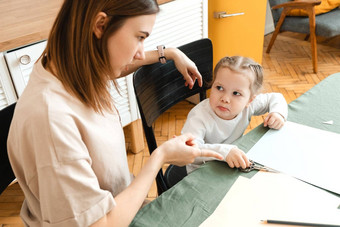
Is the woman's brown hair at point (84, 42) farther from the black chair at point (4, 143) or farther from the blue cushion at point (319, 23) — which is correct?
the blue cushion at point (319, 23)

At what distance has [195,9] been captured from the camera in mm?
2318

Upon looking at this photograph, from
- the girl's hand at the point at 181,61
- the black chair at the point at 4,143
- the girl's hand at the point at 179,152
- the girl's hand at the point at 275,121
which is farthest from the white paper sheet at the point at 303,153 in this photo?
the black chair at the point at 4,143

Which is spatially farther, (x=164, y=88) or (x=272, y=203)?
(x=164, y=88)

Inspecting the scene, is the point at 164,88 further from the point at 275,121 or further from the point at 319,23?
the point at 319,23

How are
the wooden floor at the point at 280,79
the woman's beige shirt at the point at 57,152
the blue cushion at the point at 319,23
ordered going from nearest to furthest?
the woman's beige shirt at the point at 57,152
the wooden floor at the point at 280,79
the blue cushion at the point at 319,23

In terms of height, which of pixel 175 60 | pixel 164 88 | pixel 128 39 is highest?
pixel 128 39

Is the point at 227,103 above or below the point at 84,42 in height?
below

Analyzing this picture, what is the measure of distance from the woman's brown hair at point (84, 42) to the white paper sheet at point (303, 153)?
0.50m

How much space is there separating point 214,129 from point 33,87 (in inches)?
27.9

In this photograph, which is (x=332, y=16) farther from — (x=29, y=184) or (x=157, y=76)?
(x=29, y=184)

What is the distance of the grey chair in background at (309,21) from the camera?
308 cm

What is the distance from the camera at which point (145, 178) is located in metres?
0.84

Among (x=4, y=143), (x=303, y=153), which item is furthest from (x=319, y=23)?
(x=4, y=143)

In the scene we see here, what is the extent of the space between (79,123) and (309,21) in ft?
9.87
